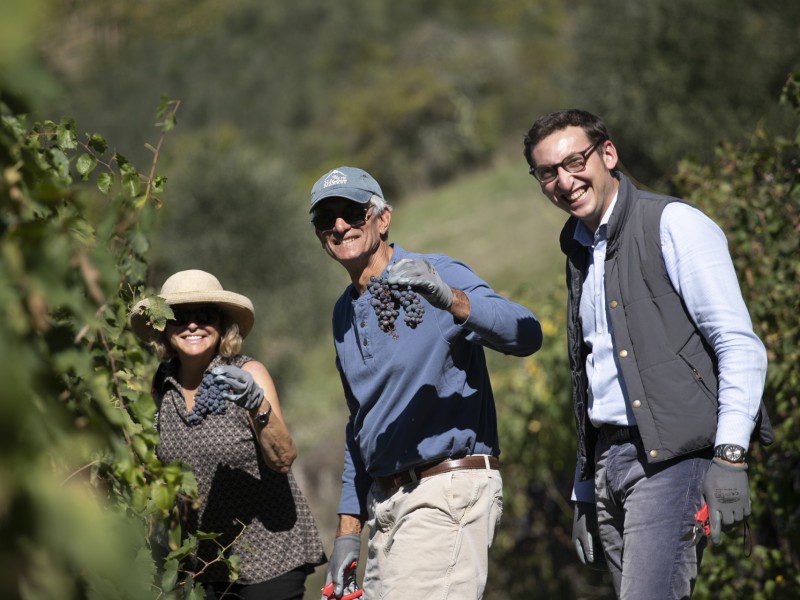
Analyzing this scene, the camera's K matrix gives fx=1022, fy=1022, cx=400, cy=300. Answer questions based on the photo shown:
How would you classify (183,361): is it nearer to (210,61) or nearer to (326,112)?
(326,112)

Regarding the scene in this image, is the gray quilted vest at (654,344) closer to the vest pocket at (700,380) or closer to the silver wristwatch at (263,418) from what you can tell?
the vest pocket at (700,380)

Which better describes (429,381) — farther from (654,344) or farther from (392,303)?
(654,344)

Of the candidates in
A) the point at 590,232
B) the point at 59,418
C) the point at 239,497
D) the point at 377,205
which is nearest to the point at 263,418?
the point at 239,497

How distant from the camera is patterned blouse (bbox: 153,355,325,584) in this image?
3.62 metres

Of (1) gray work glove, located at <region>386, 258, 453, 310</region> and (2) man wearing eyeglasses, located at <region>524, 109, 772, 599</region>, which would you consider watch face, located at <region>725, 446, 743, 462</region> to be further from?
(1) gray work glove, located at <region>386, 258, 453, 310</region>

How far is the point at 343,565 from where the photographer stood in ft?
11.6

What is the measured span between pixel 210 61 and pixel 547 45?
22.8 metres

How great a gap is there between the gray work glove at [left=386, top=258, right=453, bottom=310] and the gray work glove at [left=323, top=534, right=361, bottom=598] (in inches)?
41.9

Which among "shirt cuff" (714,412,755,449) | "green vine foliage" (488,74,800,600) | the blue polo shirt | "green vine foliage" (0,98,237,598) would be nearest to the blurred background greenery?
"green vine foliage" (488,74,800,600)

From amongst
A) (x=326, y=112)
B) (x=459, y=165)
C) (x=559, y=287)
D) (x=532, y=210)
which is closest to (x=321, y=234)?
(x=559, y=287)

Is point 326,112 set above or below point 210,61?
below

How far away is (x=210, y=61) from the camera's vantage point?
193 feet

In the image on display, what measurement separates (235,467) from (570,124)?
1665 mm

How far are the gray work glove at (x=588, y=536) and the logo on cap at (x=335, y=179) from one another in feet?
4.35
